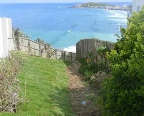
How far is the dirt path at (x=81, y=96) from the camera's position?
816 centimetres

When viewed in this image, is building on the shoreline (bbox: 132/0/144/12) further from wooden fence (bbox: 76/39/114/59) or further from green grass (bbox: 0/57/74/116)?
green grass (bbox: 0/57/74/116)

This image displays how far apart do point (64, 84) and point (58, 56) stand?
264 inches

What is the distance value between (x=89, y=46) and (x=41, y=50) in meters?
3.48

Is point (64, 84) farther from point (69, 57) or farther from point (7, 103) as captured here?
point (69, 57)

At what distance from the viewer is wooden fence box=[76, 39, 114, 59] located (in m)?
12.6

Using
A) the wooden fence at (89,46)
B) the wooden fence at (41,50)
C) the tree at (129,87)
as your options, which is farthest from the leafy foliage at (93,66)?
the tree at (129,87)

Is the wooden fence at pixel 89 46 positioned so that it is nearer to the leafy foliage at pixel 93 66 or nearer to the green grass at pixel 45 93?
the leafy foliage at pixel 93 66

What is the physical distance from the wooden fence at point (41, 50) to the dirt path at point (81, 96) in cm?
375

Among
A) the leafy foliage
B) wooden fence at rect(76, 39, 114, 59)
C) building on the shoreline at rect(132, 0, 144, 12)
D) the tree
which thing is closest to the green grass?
the leafy foliage

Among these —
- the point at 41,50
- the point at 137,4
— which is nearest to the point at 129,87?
the point at 41,50

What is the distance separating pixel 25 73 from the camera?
10.2 metres

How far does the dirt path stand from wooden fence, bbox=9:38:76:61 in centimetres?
375

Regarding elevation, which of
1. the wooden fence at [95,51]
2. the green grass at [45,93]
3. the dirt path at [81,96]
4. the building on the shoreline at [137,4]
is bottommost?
the dirt path at [81,96]

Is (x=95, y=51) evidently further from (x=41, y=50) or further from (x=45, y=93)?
(x=45, y=93)
